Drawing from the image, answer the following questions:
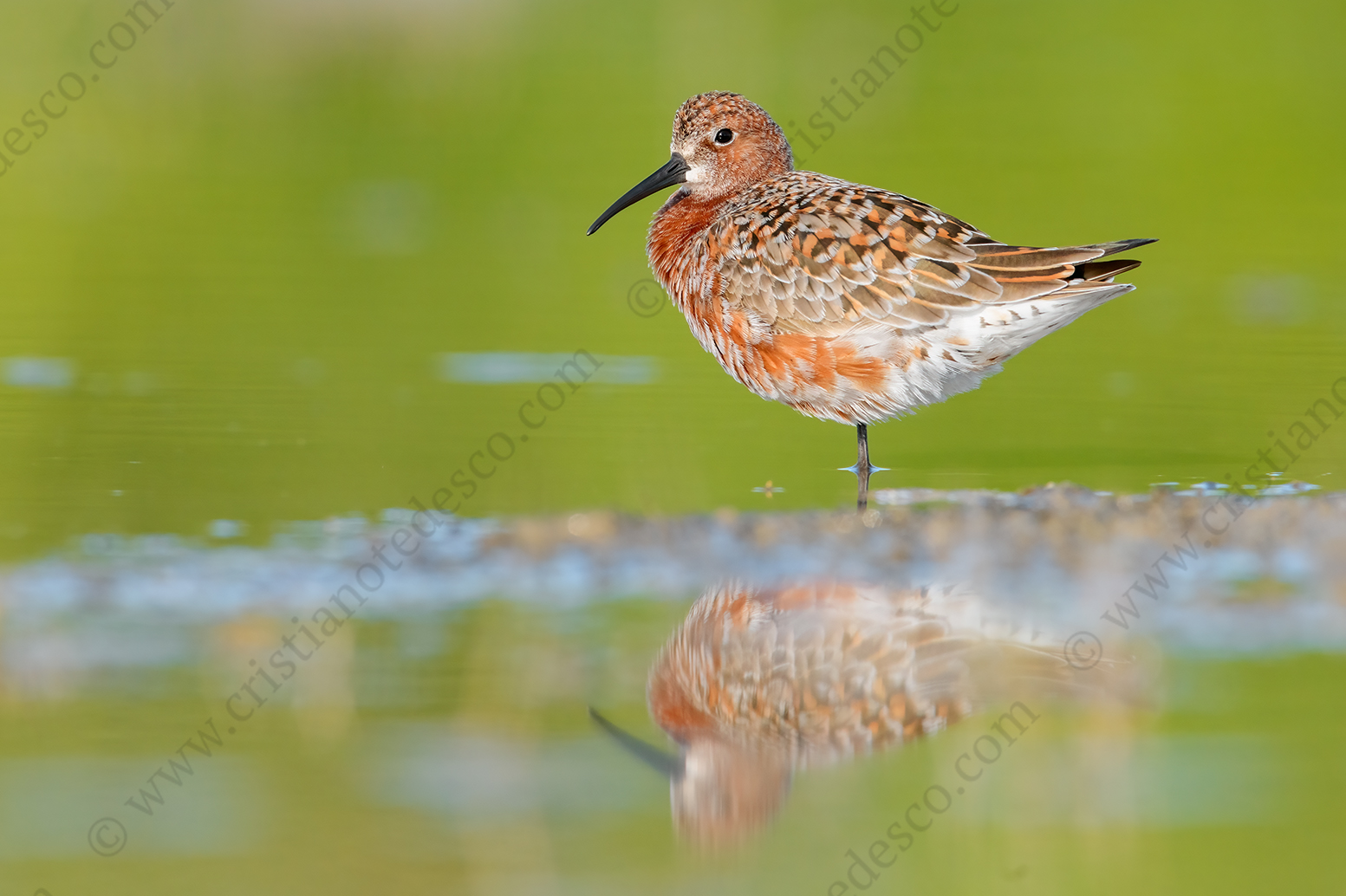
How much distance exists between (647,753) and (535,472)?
12.4ft

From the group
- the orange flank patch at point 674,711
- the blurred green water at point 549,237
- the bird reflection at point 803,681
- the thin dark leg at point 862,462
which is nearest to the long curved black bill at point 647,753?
the bird reflection at point 803,681

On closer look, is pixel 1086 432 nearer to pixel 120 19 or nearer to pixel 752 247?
pixel 752 247

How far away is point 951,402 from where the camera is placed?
1155 centimetres

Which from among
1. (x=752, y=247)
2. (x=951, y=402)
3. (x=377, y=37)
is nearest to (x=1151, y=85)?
(x=377, y=37)

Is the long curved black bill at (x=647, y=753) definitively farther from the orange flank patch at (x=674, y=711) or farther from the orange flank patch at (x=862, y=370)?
the orange flank patch at (x=862, y=370)

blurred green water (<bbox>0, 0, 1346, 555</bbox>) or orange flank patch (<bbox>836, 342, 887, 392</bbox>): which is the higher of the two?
blurred green water (<bbox>0, 0, 1346, 555</bbox>)

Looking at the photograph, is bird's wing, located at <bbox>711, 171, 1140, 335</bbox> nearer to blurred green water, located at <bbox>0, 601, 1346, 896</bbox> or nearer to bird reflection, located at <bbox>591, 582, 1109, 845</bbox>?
bird reflection, located at <bbox>591, 582, 1109, 845</bbox>

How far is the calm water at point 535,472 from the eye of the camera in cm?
494

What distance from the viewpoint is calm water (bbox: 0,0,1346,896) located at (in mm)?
4941

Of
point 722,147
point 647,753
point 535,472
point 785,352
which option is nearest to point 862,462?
point 785,352

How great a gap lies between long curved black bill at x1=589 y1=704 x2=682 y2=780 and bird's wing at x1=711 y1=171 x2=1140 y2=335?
3.90 metres

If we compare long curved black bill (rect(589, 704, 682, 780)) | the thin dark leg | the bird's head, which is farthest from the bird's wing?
long curved black bill (rect(589, 704, 682, 780))

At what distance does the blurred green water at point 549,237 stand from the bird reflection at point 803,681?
1.73 metres

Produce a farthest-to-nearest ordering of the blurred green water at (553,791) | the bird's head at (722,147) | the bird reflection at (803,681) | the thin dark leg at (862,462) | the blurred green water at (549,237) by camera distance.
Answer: the bird's head at (722,147), the blurred green water at (549,237), the thin dark leg at (862,462), the bird reflection at (803,681), the blurred green water at (553,791)
